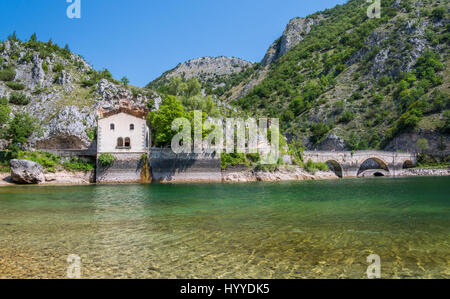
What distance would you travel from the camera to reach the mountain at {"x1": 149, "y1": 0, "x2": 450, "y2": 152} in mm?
77688

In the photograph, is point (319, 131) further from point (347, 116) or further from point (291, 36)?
point (291, 36)

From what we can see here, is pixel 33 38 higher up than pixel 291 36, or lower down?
lower down

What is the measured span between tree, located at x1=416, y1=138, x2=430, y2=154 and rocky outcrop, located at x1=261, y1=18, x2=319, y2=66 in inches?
3890

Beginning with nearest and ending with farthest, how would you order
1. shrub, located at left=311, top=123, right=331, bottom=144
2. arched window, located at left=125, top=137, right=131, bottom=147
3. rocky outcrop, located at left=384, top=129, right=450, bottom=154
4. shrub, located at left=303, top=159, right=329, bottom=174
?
arched window, located at left=125, top=137, right=131, bottom=147 → shrub, located at left=303, top=159, right=329, bottom=174 → rocky outcrop, located at left=384, top=129, right=450, bottom=154 → shrub, located at left=311, top=123, right=331, bottom=144

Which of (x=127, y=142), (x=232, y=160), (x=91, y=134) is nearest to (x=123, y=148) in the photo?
(x=127, y=142)

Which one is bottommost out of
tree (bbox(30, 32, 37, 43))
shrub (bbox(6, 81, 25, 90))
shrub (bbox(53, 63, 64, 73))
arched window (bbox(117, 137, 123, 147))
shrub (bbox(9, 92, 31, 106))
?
arched window (bbox(117, 137, 123, 147))

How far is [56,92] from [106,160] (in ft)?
84.5

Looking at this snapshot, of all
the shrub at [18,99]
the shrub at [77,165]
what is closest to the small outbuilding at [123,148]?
the shrub at [77,165]

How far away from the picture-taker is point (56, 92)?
181 feet

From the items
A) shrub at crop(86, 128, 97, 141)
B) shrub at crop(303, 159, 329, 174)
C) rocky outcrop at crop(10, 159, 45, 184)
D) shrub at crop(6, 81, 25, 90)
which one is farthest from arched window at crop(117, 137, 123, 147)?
shrub at crop(303, 159, 329, 174)

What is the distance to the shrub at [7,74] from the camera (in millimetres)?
56531

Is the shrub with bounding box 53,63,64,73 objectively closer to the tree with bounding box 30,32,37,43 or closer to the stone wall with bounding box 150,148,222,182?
the tree with bounding box 30,32,37,43
